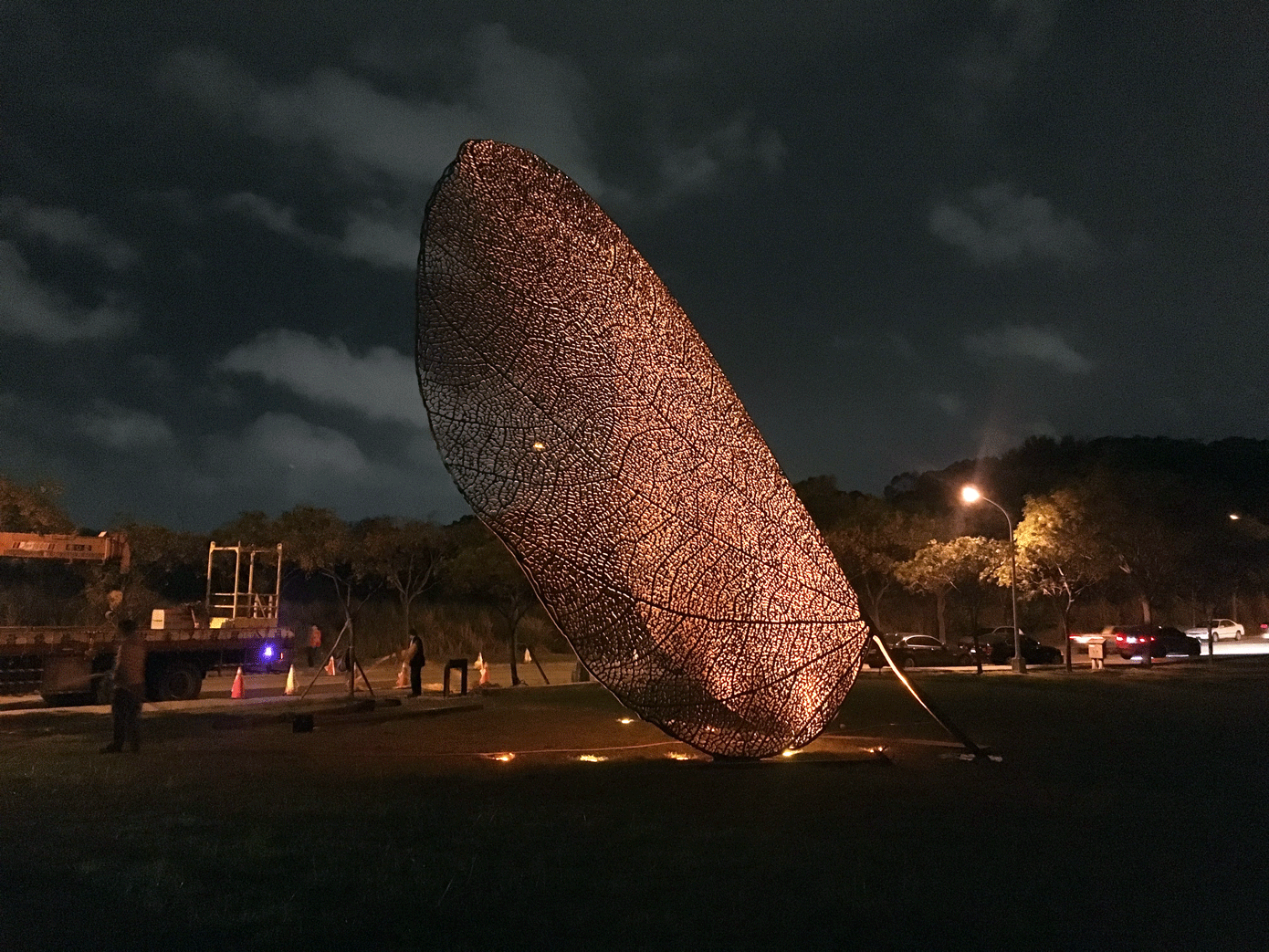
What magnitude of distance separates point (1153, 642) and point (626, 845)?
37720mm

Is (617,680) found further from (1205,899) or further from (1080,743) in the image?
(1080,743)

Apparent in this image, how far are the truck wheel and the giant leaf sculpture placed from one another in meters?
16.7

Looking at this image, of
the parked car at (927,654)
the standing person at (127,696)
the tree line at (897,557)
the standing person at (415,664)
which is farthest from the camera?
the parked car at (927,654)

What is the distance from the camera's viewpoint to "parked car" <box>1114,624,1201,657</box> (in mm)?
39188

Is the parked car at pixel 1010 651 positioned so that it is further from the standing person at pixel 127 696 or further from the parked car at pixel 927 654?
the standing person at pixel 127 696

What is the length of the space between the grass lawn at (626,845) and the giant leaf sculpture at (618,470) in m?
1.19

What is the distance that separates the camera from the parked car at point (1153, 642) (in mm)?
39188

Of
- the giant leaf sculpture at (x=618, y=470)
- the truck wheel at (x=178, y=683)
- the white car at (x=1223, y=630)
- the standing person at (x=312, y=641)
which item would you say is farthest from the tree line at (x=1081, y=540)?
the giant leaf sculpture at (x=618, y=470)

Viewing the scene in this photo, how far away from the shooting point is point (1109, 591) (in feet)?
188

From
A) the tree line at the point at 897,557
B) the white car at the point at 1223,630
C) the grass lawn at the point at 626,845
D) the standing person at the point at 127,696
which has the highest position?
the tree line at the point at 897,557

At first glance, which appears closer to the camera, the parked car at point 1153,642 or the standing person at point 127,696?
the standing person at point 127,696

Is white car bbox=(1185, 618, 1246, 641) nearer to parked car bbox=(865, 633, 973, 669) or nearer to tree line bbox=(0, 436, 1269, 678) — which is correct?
tree line bbox=(0, 436, 1269, 678)

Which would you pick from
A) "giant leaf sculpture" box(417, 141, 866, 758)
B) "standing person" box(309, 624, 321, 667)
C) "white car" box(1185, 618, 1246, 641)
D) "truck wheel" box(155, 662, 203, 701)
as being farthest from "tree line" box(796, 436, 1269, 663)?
"giant leaf sculpture" box(417, 141, 866, 758)

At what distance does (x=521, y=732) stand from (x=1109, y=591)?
50.7 metres
